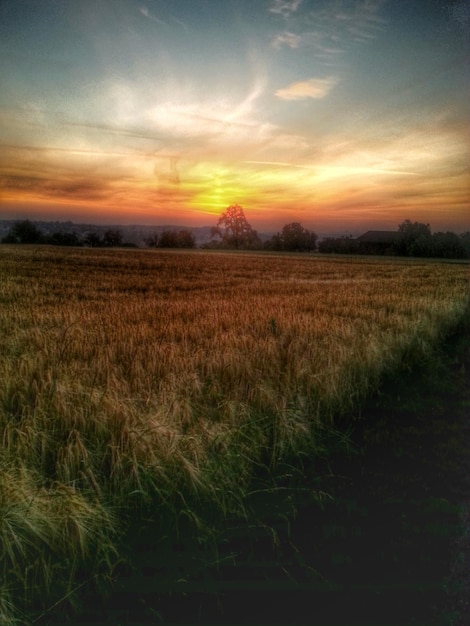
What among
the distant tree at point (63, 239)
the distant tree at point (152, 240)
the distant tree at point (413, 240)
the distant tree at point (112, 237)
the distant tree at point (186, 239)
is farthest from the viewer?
the distant tree at point (413, 240)

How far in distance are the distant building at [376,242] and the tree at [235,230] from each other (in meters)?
3.21

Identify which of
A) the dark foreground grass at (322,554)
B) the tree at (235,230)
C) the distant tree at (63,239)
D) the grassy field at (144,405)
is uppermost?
the tree at (235,230)

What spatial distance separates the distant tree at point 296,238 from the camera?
912cm

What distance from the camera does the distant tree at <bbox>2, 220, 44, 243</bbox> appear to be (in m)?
6.98

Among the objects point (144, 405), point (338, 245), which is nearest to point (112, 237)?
point (338, 245)

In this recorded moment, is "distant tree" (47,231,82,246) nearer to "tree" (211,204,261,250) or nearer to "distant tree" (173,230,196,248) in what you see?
"distant tree" (173,230,196,248)

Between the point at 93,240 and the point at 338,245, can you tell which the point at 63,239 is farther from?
the point at 338,245

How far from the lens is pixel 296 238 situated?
9.33 metres

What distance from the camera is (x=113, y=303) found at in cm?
787

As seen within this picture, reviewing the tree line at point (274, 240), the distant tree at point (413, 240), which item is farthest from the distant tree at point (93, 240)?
the distant tree at point (413, 240)

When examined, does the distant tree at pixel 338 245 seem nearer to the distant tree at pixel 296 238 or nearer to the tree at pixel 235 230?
the distant tree at pixel 296 238

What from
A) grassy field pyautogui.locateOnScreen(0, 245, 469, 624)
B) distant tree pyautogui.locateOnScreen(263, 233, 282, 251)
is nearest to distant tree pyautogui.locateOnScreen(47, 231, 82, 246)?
grassy field pyautogui.locateOnScreen(0, 245, 469, 624)

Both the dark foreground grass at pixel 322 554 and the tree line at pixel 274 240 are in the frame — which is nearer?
the dark foreground grass at pixel 322 554

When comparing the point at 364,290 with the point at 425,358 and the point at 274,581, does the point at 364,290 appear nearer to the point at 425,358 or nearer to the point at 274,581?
the point at 425,358
